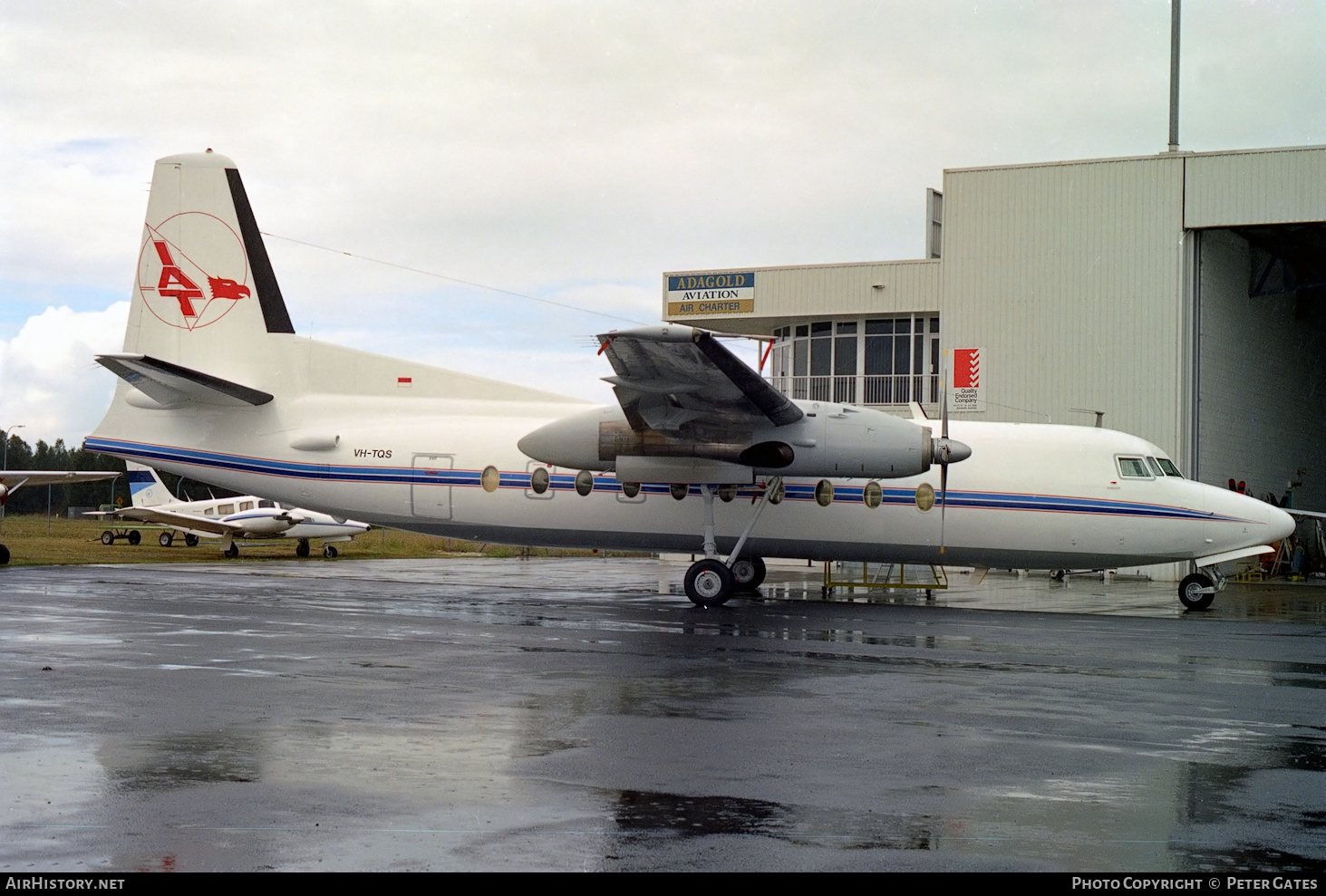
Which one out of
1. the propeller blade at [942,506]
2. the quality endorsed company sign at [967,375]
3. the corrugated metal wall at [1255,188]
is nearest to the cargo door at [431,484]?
the propeller blade at [942,506]

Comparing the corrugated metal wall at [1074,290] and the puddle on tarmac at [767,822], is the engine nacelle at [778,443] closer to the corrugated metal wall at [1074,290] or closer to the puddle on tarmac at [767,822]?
the puddle on tarmac at [767,822]

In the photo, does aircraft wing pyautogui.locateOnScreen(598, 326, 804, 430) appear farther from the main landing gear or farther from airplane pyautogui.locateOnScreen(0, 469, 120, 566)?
airplane pyautogui.locateOnScreen(0, 469, 120, 566)

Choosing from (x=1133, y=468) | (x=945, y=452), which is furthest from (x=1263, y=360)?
(x=945, y=452)

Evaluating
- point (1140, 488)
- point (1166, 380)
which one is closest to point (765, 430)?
point (1140, 488)

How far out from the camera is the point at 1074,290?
3112cm

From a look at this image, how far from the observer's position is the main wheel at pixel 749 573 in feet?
67.6

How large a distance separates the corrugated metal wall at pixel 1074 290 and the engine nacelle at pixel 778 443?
1510 centimetres

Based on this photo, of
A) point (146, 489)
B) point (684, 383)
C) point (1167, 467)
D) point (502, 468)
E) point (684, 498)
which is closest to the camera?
point (684, 383)

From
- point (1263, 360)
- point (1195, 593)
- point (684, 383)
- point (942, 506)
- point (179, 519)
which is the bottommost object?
point (1195, 593)

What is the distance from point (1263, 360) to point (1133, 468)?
2036 cm

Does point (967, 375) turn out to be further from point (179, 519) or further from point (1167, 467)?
point (179, 519)
